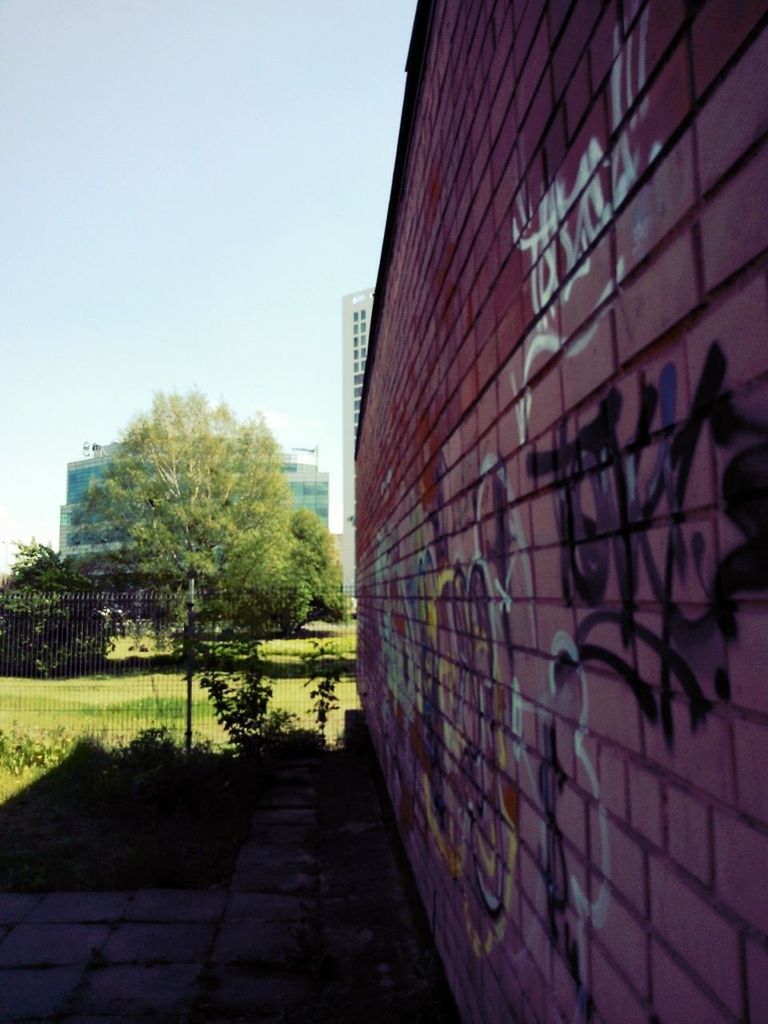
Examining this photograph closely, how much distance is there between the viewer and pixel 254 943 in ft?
13.3

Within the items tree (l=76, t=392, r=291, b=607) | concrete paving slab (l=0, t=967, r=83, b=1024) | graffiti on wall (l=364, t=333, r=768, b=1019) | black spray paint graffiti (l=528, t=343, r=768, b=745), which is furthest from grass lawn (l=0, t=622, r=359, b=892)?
tree (l=76, t=392, r=291, b=607)

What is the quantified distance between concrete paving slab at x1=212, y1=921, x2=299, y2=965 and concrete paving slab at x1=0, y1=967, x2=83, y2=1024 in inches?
28.0

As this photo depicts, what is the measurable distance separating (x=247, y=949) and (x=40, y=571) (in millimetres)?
22071

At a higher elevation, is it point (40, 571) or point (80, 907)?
point (40, 571)

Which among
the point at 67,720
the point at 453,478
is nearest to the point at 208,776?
the point at 67,720

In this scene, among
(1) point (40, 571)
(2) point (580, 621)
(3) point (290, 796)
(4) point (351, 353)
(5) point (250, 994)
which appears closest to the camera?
(2) point (580, 621)

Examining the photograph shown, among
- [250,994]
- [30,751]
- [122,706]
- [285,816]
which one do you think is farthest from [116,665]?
[250,994]

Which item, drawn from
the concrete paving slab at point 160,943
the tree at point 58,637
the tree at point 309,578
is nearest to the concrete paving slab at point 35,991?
the concrete paving slab at point 160,943

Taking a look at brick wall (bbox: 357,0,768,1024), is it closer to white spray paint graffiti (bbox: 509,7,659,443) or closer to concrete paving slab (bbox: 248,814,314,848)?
white spray paint graffiti (bbox: 509,7,659,443)

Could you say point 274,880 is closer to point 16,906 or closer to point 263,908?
point 263,908

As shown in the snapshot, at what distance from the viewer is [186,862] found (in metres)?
5.36

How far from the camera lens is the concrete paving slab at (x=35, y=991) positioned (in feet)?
11.2

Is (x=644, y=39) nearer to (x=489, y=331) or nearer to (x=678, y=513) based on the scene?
(x=678, y=513)

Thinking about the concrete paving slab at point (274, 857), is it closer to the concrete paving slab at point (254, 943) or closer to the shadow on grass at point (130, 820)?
the shadow on grass at point (130, 820)
